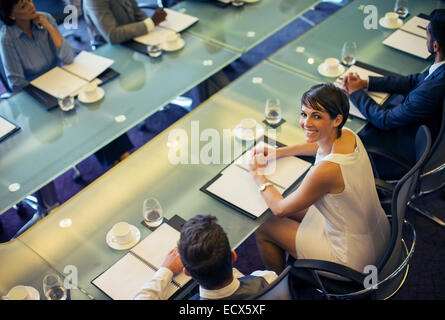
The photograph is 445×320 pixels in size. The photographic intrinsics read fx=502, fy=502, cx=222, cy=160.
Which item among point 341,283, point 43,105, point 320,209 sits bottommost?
point 341,283

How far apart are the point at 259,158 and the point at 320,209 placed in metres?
0.41

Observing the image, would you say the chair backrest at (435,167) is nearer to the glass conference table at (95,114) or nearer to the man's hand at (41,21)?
the glass conference table at (95,114)

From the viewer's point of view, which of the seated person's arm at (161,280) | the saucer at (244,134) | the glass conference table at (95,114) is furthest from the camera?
the saucer at (244,134)

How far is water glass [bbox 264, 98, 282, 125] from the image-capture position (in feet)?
9.53

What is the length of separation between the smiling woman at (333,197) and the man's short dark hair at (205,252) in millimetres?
545

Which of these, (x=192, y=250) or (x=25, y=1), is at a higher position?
(x=25, y=1)

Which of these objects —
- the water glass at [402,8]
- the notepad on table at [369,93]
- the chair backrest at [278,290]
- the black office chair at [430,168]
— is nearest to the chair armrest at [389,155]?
the black office chair at [430,168]

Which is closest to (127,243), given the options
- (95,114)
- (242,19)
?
(95,114)

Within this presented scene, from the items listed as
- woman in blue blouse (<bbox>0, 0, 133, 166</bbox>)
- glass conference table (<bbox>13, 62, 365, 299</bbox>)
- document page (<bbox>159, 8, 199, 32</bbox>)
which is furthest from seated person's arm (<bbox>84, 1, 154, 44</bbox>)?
glass conference table (<bbox>13, 62, 365, 299</bbox>)

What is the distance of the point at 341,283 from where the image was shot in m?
2.38

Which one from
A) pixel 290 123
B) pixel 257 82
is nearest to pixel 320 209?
pixel 290 123

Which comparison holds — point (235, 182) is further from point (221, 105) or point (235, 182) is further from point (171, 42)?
point (171, 42)

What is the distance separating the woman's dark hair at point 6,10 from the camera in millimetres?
3209

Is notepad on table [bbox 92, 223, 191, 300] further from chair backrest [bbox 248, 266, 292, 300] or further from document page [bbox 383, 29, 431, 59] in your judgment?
document page [bbox 383, 29, 431, 59]
